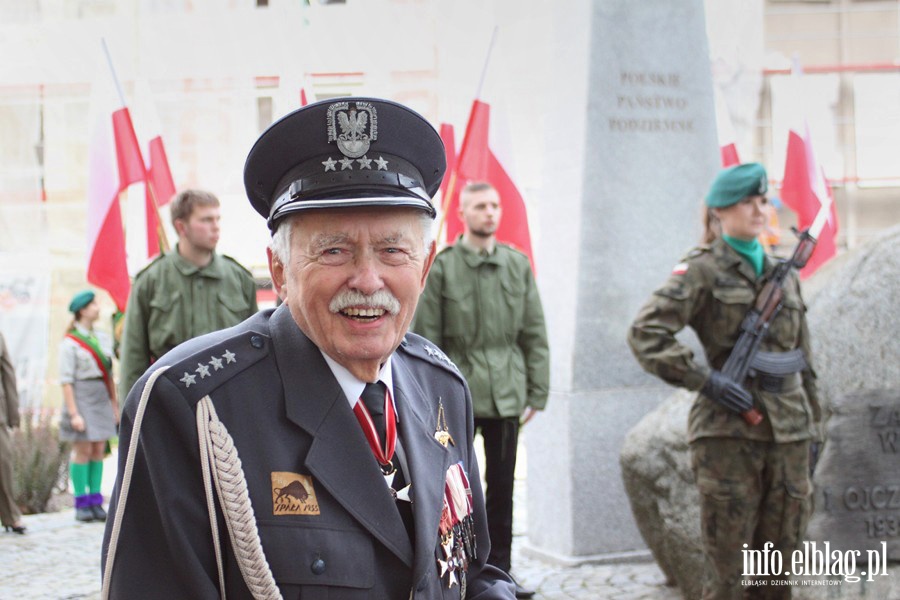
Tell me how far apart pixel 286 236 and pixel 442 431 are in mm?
499

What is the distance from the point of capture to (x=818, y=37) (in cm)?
2414

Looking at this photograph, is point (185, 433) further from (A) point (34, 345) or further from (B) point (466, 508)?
(A) point (34, 345)

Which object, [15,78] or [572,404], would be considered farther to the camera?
[15,78]

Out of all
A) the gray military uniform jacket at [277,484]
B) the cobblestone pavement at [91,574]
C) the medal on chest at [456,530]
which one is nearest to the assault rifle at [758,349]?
the cobblestone pavement at [91,574]

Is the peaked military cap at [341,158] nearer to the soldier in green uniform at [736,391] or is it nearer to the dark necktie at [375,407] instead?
the dark necktie at [375,407]

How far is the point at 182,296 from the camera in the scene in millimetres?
6559

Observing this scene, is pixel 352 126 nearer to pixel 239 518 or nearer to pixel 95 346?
pixel 239 518

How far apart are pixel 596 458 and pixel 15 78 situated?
44.1 feet

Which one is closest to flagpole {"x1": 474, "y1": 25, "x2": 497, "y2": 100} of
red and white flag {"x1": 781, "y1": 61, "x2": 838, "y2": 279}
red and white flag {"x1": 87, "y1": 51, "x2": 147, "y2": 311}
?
red and white flag {"x1": 87, "y1": 51, "x2": 147, "y2": 311}

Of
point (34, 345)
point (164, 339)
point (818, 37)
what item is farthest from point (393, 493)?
point (818, 37)

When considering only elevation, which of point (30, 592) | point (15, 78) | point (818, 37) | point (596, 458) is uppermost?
point (818, 37)

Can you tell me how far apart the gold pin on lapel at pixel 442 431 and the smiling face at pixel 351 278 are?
0.78 ft

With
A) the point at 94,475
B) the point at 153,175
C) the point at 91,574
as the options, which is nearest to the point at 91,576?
the point at 91,574

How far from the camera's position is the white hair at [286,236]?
1.98 m
